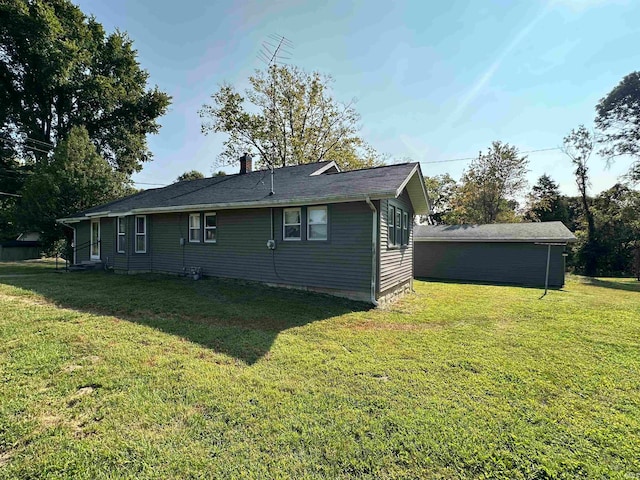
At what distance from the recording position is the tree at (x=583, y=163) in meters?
24.7

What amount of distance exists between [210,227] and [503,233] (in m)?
13.8

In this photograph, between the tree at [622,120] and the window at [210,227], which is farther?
the tree at [622,120]

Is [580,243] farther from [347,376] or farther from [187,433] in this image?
[187,433]

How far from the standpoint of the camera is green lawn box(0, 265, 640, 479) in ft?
7.68

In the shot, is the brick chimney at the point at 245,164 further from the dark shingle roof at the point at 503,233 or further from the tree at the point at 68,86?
the tree at the point at 68,86

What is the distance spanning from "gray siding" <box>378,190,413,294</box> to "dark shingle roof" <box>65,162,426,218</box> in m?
0.80

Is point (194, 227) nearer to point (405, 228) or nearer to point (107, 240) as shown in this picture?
point (107, 240)

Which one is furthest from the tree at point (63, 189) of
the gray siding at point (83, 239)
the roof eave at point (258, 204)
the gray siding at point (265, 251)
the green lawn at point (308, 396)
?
the green lawn at point (308, 396)

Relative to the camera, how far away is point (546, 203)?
1040 inches

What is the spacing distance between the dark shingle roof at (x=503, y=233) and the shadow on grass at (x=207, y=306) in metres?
10.3

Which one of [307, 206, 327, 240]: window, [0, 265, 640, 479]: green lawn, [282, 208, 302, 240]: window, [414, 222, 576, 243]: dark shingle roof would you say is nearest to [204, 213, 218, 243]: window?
[282, 208, 302, 240]: window

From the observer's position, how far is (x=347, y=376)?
3801 millimetres

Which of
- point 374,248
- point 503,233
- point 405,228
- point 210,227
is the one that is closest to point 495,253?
point 503,233

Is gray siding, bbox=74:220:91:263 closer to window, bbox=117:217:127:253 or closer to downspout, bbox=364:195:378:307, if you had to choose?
window, bbox=117:217:127:253
